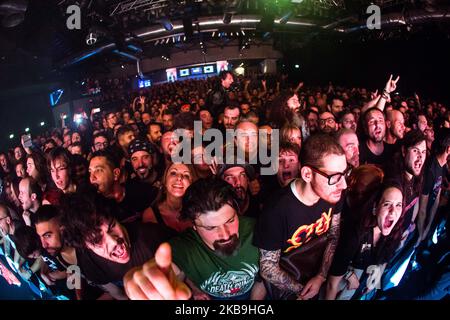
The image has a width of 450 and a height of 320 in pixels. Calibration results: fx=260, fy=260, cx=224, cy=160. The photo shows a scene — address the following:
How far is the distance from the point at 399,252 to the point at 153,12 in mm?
5373

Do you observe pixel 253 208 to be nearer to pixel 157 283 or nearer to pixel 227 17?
pixel 157 283

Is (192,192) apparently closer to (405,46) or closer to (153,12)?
(153,12)

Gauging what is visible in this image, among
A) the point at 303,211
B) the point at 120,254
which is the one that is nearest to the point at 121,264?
the point at 120,254

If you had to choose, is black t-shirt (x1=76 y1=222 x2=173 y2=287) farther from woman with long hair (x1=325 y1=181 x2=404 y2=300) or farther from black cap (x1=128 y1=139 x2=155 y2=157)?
woman with long hair (x1=325 y1=181 x2=404 y2=300)

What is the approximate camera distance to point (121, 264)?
4.57ft

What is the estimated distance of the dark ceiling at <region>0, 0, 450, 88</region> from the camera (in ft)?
13.7

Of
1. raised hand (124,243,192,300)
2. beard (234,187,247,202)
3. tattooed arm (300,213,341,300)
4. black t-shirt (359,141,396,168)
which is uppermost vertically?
black t-shirt (359,141,396,168)

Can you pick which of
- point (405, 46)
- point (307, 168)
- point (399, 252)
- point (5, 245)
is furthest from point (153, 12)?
point (405, 46)

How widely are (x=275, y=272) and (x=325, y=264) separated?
405mm

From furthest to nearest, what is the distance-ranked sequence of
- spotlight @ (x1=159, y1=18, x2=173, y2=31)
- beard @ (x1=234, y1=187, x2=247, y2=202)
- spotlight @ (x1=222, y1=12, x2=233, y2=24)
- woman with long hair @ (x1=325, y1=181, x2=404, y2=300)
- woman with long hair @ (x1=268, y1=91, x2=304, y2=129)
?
spotlight @ (x1=159, y1=18, x2=173, y2=31)
spotlight @ (x1=222, y1=12, x2=233, y2=24)
woman with long hair @ (x1=268, y1=91, x2=304, y2=129)
beard @ (x1=234, y1=187, x2=247, y2=202)
woman with long hair @ (x1=325, y1=181, x2=404, y2=300)

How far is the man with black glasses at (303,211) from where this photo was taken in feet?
4.56

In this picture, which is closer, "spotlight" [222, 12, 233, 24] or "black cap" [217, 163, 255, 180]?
"black cap" [217, 163, 255, 180]

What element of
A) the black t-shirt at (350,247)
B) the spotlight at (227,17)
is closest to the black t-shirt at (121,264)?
the black t-shirt at (350,247)

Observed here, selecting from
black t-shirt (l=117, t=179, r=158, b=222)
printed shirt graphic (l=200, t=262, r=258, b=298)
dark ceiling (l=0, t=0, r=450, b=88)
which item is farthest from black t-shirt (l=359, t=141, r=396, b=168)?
dark ceiling (l=0, t=0, r=450, b=88)
